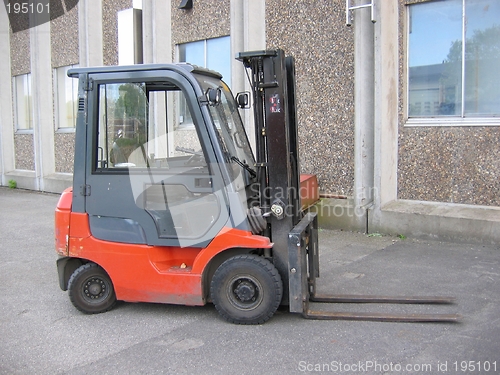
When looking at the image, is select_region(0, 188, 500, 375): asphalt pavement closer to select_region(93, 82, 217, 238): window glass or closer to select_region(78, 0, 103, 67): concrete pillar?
select_region(93, 82, 217, 238): window glass

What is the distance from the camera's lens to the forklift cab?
4.74m

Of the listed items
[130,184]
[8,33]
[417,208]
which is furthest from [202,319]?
[8,33]

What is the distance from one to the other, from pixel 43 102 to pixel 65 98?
0.62 metres

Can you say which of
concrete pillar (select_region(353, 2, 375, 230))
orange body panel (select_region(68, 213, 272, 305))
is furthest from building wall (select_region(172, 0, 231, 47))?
orange body panel (select_region(68, 213, 272, 305))

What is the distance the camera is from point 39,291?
6.07 metres

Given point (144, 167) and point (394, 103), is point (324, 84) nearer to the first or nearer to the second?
point (394, 103)

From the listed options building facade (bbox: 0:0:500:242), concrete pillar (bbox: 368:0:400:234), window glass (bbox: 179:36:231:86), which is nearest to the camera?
building facade (bbox: 0:0:500:242)

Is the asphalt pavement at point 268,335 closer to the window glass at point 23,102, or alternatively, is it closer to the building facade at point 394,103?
the building facade at point 394,103

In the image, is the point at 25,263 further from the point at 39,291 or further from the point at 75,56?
the point at 75,56

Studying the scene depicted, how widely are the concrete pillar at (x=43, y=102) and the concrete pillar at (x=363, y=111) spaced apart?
31.4ft

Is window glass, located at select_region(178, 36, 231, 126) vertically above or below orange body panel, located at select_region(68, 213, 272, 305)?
above

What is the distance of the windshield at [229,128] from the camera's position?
15.8ft

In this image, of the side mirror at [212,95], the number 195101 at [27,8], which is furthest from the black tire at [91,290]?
the number 195101 at [27,8]

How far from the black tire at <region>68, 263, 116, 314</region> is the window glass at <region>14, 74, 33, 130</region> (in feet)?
40.3
